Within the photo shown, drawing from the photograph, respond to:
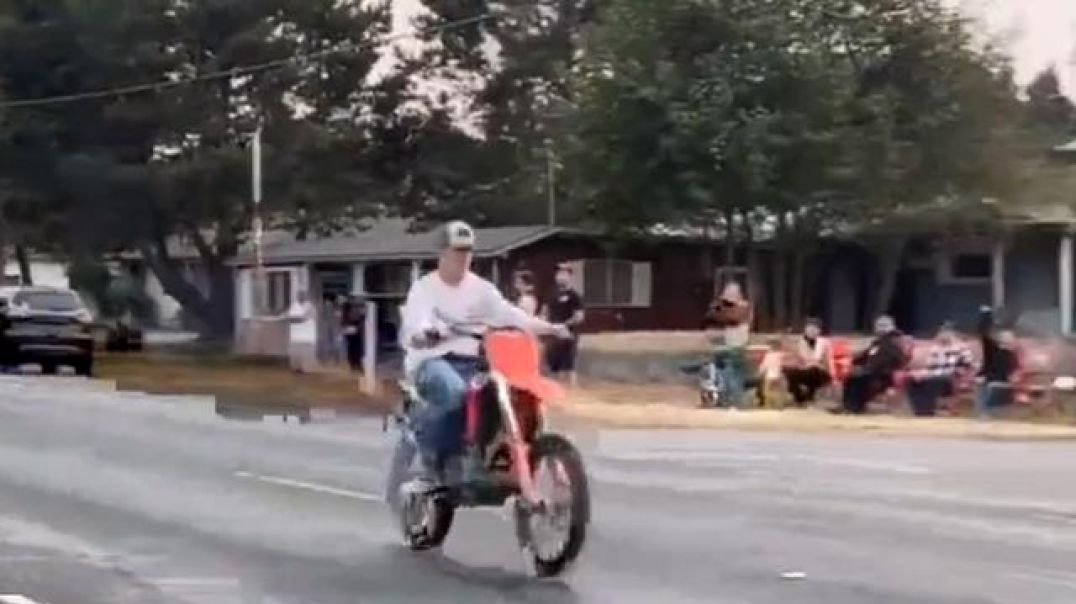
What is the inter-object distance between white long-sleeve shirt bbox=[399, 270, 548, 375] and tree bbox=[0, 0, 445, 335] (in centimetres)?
4402

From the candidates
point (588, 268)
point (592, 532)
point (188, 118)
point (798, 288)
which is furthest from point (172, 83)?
point (592, 532)

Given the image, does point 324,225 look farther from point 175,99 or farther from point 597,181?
point 597,181

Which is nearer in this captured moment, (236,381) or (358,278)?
(236,381)

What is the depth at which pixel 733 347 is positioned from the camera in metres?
31.2

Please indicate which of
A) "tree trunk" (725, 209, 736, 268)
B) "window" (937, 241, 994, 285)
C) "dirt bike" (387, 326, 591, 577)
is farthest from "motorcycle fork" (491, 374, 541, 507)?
"window" (937, 241, 994, 285)

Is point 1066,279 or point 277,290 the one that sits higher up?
point 1066,279

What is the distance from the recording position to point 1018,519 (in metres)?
15.9

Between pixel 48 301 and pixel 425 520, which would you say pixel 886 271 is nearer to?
pixel 48 301

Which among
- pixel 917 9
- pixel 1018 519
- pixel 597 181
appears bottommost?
pixel 1018 519

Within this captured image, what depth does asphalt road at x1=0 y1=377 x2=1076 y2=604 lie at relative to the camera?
11859 millimetres

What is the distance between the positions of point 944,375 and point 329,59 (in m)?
34.0

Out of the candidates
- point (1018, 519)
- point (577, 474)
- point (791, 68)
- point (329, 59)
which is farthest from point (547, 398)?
point (329, 59)

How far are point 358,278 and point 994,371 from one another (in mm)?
28519

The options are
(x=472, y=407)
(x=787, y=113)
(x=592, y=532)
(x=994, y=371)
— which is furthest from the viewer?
(x=787, y=113)
